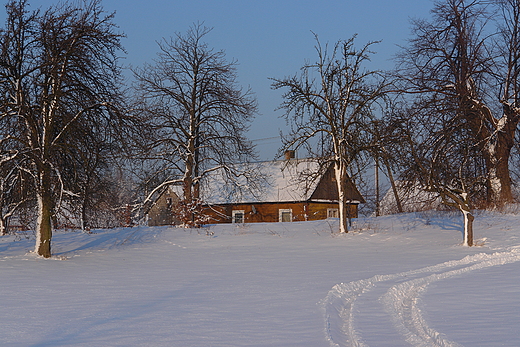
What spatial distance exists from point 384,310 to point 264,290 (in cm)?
329

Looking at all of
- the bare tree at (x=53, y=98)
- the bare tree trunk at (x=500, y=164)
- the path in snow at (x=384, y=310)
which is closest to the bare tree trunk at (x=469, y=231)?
the path in snow at (x=384, y=310)

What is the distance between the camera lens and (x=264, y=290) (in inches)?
467

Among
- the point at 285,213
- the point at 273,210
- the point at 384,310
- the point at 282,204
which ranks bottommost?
the point at 384,310

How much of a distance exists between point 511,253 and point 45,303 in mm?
14984

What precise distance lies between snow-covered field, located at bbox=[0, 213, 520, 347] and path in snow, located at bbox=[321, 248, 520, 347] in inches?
1.2

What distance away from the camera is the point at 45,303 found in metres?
10.2

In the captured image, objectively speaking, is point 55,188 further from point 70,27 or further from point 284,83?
point 284,83

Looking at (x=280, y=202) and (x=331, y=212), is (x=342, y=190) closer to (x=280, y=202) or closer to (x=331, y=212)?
(x=280, y=202)

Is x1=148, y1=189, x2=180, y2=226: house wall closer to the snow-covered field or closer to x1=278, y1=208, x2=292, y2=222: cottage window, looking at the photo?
x1=278, y1=208, x2=292, y2=222: cottage window

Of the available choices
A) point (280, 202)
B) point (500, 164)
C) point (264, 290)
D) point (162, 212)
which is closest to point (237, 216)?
point (280, 202)

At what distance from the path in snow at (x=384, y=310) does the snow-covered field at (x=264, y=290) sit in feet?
0.10

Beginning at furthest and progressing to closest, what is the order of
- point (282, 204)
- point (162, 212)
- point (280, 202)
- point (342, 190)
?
point (162, 212) → point (282, 204) → point (280, 202) → point (342, 190)

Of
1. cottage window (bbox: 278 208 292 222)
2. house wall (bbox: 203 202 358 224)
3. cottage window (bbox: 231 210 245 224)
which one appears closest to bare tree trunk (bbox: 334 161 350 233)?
house wall (bbox: 203 202 358 224)

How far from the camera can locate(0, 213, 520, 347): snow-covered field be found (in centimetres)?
779
